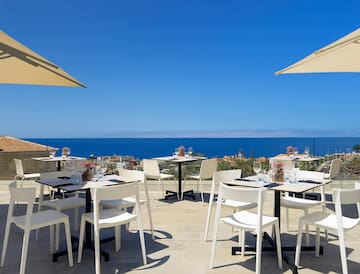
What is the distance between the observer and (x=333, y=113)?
19.3 metres

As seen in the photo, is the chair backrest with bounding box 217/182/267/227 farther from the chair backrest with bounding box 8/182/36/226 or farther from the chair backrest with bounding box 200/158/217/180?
the chair backrest with bounding box 200/158/217/180

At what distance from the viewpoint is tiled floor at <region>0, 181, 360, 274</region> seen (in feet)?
8.43

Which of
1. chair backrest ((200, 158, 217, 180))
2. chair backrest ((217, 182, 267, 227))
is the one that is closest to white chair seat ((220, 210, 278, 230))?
chair backrest ((217, 182, 267, 227))

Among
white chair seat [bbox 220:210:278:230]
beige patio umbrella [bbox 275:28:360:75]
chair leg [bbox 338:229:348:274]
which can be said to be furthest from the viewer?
beige patio umbrella [bbox 275:28:360:75]

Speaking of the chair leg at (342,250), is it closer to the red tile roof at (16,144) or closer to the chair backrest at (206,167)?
the chair backrest at (206,167)

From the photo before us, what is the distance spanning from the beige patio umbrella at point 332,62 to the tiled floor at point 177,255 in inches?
82.7

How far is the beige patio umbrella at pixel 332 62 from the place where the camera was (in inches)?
131

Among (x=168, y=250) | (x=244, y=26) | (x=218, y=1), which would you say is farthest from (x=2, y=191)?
(x=244, y=26)

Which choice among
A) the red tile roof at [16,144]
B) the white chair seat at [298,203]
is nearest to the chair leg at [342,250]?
the white chair seat at [298,203]

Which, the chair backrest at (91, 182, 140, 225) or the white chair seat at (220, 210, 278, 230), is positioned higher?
the chair backrest at (91, 182, 140, 225)

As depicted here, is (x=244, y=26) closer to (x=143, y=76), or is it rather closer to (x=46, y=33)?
(x=46, y=33)

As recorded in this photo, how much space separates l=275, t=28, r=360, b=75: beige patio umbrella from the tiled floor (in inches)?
82.7

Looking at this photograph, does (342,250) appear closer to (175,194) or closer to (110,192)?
(110,192)

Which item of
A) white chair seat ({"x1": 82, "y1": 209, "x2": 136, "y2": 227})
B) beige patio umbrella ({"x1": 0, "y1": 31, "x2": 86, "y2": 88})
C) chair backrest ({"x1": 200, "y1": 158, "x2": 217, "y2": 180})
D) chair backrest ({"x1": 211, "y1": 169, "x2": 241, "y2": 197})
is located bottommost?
white chair seat ({"x1": 82, "y1": 209, "x2": 136, "y2": 227})
